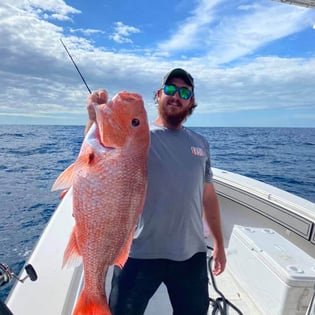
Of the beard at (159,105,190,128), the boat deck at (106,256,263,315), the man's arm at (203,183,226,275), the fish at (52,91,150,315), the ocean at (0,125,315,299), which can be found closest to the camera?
the fish at (52,91,150,315)

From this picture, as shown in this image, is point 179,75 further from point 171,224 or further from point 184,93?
point 171,224

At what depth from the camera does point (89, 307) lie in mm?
1133

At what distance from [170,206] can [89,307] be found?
66 cm

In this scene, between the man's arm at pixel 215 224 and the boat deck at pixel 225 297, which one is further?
the boat deck at pixel 225 297

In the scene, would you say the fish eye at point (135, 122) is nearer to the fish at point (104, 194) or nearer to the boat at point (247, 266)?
the fish at point (104, 194)

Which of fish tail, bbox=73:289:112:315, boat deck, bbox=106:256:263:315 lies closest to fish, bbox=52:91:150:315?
fish tail, bbox=73:289:112:315

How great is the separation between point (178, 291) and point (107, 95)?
3.73ft

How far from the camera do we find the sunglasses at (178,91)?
5.54 ft

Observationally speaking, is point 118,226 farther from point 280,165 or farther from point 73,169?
point 280,165

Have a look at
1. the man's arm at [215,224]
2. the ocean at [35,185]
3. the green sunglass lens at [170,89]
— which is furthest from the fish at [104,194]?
the ocean at [35,185]

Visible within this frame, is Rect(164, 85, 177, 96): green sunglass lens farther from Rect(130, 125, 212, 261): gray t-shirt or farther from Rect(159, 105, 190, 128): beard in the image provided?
Rect(130, 125, 212, 261): gray t-shirt

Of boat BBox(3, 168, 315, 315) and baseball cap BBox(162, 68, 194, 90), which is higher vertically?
baseball cap BBox(162, 68, 194, 90)

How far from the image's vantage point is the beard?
5.71ft

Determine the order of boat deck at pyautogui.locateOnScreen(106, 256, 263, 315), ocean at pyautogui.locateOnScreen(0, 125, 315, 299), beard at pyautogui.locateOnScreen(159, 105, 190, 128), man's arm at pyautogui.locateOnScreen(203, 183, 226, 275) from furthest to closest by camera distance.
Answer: ocean at pyautogui.locateOnScreen(0, 125, 315, 299) → boat deck at pyautogui.locateOnScreen(106, 256, 263, 315) → man's arm at pyautogui.locateOnScreen(203, 183, 226, 275) → beard at pyautogui.locateOnScreen(159, 105, 190, 128)
